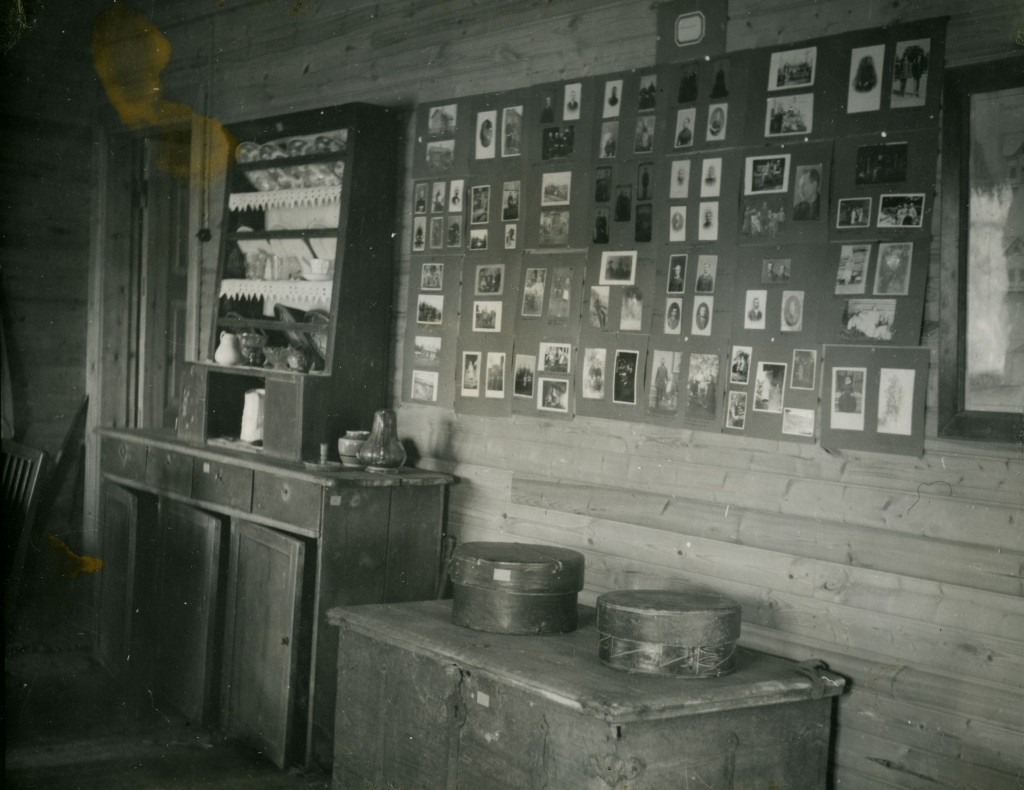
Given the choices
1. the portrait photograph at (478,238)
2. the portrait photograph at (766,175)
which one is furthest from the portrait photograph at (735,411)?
the portrait photograph at (478,238)

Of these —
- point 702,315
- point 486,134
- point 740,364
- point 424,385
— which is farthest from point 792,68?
point 424,385

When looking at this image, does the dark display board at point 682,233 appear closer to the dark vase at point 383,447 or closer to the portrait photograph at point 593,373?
the portrait photograph at point 593,373

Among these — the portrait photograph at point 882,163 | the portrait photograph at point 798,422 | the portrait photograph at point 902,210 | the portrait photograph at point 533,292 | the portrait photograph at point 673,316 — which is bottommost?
the portrait photograph at point 798,422

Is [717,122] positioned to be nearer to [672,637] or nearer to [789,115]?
[789,115]

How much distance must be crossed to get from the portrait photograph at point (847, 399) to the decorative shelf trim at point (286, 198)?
219 centimetres

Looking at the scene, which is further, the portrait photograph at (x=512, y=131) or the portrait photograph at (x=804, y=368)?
the portrait photograph at (x=512, y=131)

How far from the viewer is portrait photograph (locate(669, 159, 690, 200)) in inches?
127

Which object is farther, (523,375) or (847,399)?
(523,375)

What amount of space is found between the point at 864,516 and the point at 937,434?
0.30 meters

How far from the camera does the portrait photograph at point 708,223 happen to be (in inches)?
124

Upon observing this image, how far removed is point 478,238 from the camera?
3918 mm

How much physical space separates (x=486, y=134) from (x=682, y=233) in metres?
0.99

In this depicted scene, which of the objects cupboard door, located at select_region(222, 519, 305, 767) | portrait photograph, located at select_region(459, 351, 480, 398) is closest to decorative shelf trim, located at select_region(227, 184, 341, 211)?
portrait photograph, located at select_region(459, 351, 480, 398)

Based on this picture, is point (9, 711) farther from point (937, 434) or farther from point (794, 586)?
point (937, 434)
